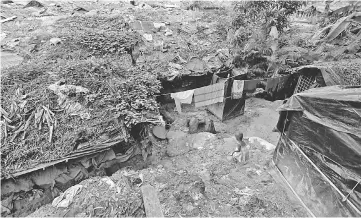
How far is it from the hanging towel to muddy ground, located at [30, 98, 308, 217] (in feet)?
4.45

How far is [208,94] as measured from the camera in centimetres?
749

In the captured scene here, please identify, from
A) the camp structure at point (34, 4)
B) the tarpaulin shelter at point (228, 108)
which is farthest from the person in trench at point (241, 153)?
the camp structure at point (34, 4)

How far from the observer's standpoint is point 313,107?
4.57 meters

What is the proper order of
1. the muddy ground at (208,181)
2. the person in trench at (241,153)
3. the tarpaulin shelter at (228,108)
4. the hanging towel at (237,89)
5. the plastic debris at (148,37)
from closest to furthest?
the muddy ground at (208,181) → the person in trench at (241,153) → the hanging towel at (237,89) → the tarpaulin shelter at (228,108) → the plastic debris at (148,37)

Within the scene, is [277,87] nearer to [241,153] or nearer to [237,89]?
[237,89]

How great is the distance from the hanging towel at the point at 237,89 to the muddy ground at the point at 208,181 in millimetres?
1356

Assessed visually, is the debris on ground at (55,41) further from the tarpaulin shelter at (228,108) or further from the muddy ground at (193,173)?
the tarpaulin shelter at (228,108)

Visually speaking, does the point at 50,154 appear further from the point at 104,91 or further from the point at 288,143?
the point at 288,143

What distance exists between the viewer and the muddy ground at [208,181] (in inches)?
178

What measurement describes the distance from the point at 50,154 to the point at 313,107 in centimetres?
506

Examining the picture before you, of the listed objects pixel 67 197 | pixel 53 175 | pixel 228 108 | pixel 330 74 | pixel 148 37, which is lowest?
pixel 228 108

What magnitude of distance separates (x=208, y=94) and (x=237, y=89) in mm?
1034

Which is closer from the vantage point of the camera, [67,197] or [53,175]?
[67,197]

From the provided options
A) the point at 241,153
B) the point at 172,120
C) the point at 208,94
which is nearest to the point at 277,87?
the point at 208,94
